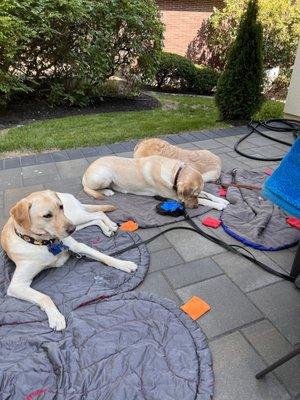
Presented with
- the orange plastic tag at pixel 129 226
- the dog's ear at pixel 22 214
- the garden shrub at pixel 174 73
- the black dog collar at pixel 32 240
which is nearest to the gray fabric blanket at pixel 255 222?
the orange plastic tag at pixel 129 226

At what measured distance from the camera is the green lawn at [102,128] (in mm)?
6047

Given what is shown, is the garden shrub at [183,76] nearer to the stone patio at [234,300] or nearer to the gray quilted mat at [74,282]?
the stone patio at [234,300]

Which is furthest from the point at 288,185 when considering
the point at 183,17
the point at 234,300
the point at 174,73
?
the point at 183,17

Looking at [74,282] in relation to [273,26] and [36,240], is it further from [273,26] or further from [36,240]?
[273,26]

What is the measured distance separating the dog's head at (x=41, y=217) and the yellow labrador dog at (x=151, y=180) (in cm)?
148

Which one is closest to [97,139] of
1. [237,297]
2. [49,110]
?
[49,110]

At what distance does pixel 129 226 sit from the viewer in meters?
Result: 3.74

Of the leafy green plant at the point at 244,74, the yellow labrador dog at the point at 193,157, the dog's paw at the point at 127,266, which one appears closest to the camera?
the dog's paw at the point at 127,266

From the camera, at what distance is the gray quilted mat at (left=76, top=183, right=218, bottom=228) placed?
12.6ft

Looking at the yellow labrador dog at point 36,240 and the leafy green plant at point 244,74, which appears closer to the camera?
the yellow labrador dog at point 36,240

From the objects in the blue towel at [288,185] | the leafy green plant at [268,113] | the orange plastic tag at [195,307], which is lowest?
the orange plastic tag at [195,307]

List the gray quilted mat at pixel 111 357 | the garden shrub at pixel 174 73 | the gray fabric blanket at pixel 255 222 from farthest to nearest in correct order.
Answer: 1. the garden shrub at pixel 174 73
2. the gray fabric blanket at pixel 255 222
3. the gray quilted mat at pixel 111 357

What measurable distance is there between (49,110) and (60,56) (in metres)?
1.27

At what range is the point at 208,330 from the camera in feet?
8.15
